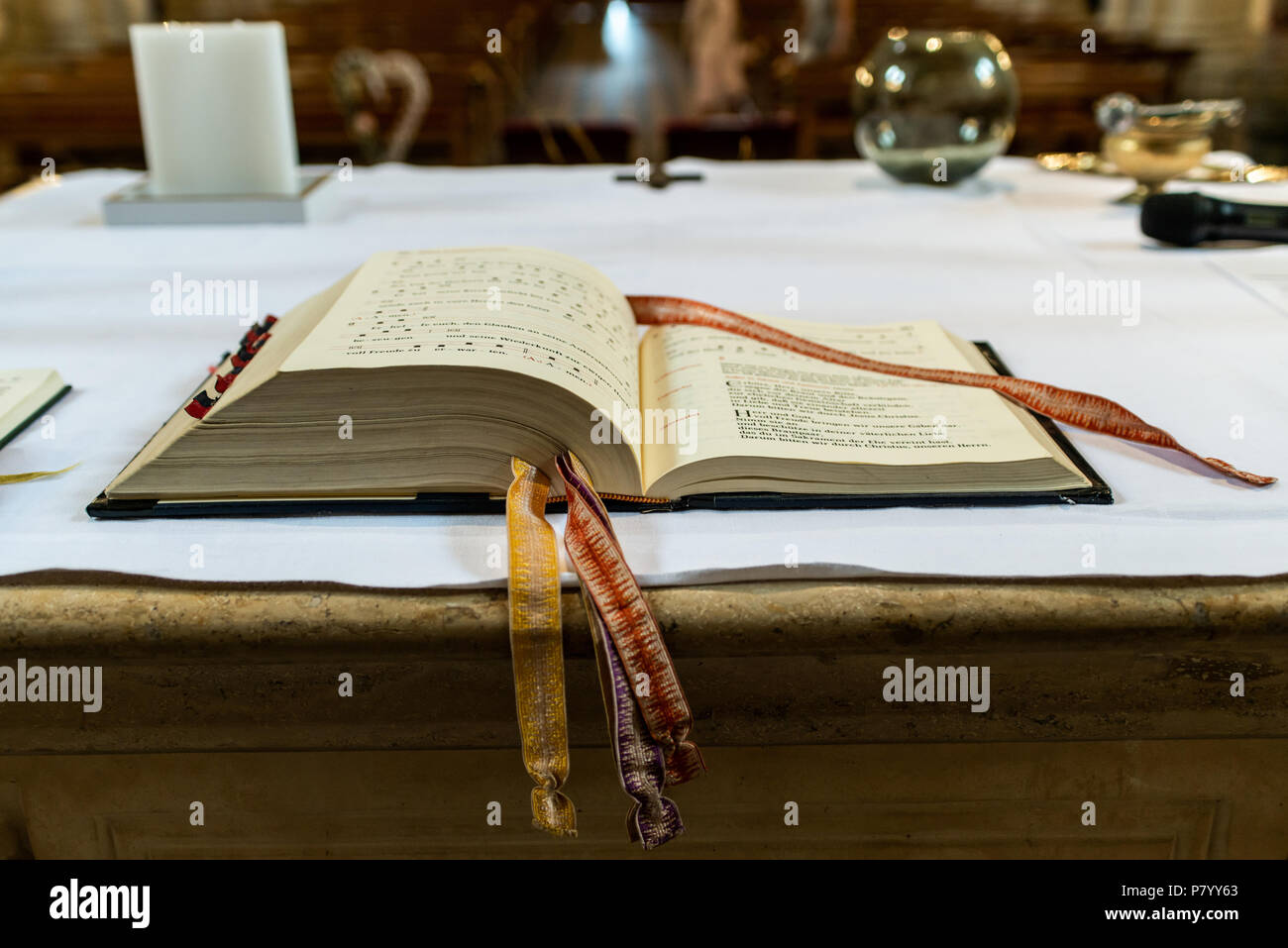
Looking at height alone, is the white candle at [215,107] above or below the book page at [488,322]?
above

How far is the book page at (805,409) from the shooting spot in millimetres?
785

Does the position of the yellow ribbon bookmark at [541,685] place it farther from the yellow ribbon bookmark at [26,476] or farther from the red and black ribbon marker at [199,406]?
the yellow ribbon bookmark at [26,476]

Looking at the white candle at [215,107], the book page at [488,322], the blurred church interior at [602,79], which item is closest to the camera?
the book page at [488,322]

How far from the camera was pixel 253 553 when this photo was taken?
715 mm

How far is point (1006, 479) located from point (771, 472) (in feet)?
0.52

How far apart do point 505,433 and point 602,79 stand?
11358mm

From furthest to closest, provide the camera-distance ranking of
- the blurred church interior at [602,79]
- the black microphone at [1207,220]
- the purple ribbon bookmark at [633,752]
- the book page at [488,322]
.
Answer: the blurred church interior at [602,79], the black microphone at [1207,220], the book page at [488,322], the purple ribbon bookmark at [633,752]

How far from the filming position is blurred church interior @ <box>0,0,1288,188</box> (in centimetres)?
414

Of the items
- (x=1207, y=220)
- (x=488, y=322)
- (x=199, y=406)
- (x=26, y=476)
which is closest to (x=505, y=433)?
(x=488, y=322)

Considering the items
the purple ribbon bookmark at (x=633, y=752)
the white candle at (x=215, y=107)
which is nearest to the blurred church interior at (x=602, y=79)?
the white candle at (x=215, y=107)

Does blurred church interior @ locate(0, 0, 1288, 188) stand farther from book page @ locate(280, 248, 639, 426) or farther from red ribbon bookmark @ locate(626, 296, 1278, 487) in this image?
book page @ locate(280, 248, 639, 426)

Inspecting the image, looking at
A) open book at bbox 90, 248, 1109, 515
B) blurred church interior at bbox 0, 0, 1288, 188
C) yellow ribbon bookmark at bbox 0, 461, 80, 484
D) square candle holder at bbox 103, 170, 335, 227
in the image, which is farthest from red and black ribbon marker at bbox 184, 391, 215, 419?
→ blurred church interior at bbox 0, 0, 1288, 188

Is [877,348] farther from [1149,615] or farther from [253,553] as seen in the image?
[253,553]

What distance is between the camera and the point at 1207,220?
1.45 metres
